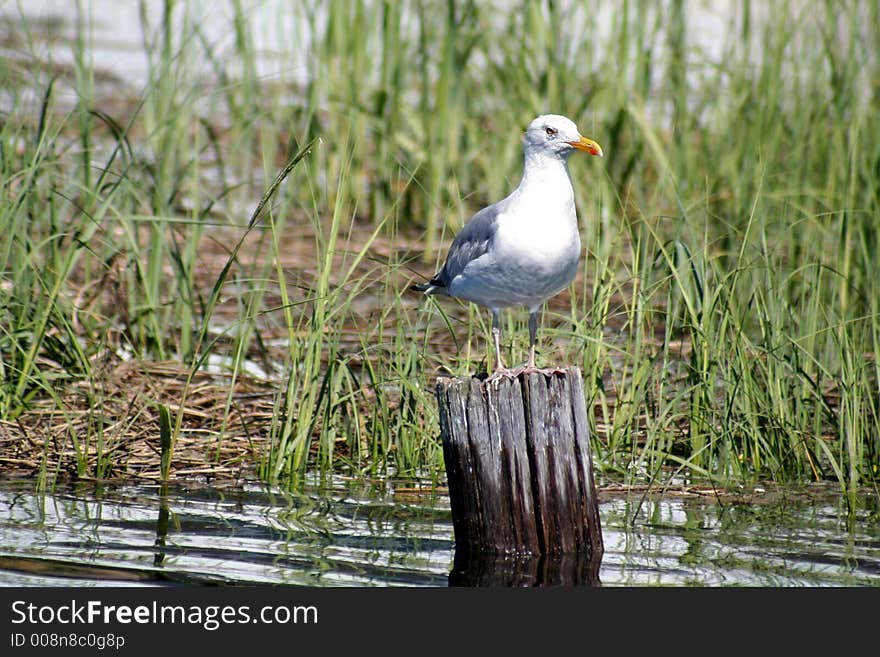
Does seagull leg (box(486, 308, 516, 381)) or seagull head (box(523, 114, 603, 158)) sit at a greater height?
seagull head (box(523, 114, 603, 158))

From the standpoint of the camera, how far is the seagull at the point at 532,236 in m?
4.68

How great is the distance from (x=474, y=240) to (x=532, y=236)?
320mm

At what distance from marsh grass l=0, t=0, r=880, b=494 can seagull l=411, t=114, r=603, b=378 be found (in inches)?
24.3

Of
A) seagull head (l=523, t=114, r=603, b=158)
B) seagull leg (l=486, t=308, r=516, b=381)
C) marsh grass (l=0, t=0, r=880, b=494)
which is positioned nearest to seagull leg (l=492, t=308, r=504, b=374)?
seagull leg (l=486, t=308, r=516, b=381)

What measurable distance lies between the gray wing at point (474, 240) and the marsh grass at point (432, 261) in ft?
1.34

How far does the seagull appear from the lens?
4684 mm

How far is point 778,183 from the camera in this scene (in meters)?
8.35

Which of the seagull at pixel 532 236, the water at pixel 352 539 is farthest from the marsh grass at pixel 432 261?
the seagull at pixel 532 236

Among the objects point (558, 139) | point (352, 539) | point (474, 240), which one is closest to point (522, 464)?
point (352, 539)

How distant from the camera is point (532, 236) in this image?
468 centimetres

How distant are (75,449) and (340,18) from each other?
184 inches

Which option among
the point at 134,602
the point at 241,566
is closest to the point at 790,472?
the point at 241,566

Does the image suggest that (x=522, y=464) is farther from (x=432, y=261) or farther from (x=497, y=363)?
(x=432, y=261)

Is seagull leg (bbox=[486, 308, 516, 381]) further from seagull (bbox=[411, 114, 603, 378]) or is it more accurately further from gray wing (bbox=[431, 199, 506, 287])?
gray wing (bbox=[431, 199, 506, 287])
